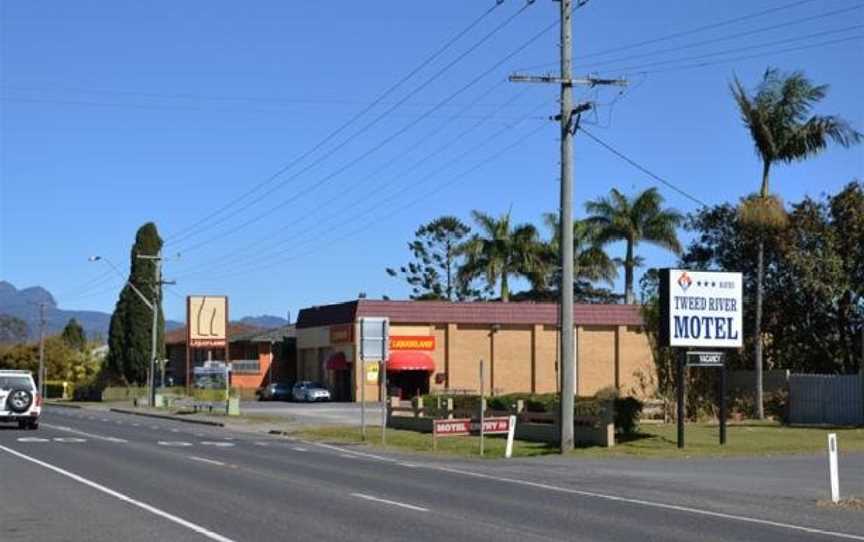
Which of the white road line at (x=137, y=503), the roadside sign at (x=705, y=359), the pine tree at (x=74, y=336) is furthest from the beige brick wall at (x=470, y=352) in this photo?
the pine tree at (x=74, y=336)

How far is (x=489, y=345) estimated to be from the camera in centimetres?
7081

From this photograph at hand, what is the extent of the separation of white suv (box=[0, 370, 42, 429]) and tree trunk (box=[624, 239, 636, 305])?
135 ft

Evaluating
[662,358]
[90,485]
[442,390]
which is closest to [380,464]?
[90,485]

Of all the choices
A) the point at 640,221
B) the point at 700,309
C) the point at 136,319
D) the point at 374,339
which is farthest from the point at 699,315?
the point at 136,319

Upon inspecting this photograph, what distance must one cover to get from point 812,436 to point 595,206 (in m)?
38.0

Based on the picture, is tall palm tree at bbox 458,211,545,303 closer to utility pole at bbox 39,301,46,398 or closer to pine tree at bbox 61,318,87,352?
utility pole at bbox 39,301,46,398

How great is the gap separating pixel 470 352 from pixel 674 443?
41.9m

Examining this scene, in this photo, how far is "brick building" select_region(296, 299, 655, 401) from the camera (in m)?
69.5

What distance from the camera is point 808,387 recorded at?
3966 cm

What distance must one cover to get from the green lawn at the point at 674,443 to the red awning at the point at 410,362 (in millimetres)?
30723

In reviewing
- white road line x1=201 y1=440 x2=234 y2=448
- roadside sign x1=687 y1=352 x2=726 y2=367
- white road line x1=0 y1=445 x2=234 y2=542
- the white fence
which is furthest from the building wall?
white road line x1=0 y1=445 x2=234 y2=542

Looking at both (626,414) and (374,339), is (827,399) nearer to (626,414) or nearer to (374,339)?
(626,414)

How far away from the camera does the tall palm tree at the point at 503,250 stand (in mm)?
76875

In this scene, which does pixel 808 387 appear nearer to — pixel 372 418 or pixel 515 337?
pixel 372 418
